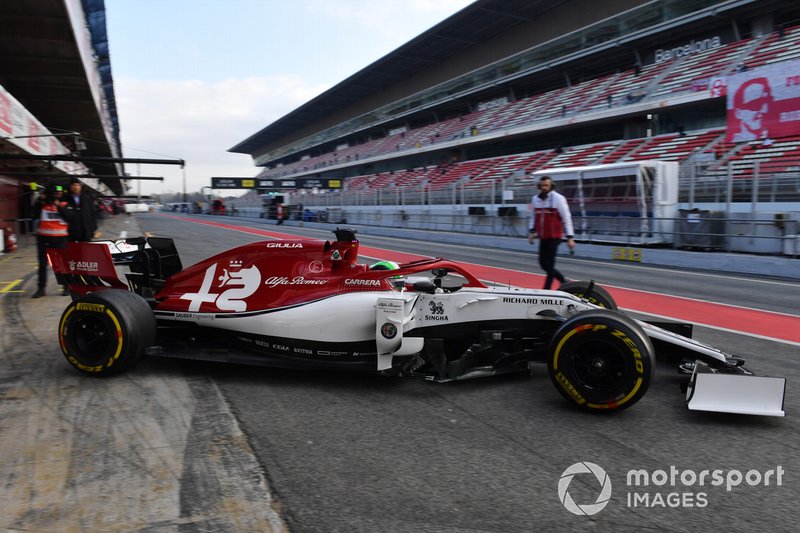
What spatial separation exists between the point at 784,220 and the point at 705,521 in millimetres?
12644

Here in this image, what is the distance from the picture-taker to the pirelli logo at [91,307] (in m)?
3.95

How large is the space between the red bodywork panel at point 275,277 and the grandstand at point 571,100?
1257 cm

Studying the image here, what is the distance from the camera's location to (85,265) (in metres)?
4.84

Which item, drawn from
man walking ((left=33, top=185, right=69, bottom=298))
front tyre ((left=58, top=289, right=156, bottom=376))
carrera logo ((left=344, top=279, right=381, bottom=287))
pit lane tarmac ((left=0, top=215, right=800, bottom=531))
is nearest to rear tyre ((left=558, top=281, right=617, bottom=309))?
pit lane tarmac ((left=0, top=215, right=800, bottom=531))

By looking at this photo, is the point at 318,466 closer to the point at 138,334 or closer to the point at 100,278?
the point at 138,334

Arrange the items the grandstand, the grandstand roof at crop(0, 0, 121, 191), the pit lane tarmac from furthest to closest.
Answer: the grandstand < the grandstand roof at crop(0, 0, 121, 191) < the pit lane tarmac

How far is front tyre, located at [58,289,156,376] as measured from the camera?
154 inches

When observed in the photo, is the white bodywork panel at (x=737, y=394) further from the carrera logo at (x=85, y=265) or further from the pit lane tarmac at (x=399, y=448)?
the carrera logo at (x=85, y=265)

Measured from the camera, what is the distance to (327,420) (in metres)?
3.24

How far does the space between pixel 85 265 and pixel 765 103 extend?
618 inches

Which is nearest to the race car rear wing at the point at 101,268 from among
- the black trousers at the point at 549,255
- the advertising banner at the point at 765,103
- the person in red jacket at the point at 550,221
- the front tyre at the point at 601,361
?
the front tyre at the point at 601,361

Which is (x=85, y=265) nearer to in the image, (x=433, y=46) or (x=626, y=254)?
(x=626, y=254)

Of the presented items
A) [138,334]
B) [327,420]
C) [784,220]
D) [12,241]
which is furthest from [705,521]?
[12,241]

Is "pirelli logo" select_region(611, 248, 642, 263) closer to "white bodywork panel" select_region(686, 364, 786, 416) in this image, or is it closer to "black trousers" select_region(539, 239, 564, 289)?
"black trousers" select_region(539, 239, 564, 289)
